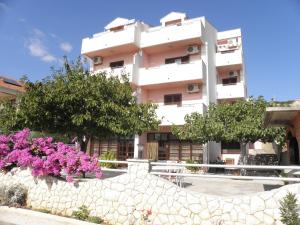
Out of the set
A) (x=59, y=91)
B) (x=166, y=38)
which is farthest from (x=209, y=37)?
(x=59, y=91)

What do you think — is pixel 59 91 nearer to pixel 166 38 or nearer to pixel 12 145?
pixel 12 145

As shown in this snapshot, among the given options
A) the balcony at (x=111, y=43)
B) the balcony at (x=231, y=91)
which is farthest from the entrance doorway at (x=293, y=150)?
the balcony at (x=111, y=43)

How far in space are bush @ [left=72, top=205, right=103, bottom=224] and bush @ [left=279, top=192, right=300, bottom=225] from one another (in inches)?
183

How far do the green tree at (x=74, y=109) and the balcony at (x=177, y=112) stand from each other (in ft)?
22.9

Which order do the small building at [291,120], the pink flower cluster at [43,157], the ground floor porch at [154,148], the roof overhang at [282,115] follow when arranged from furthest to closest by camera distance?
the ground floor porch at [154,148] → the pink flower cluster at [43,157] → the small building at [291,120] → the roof overhang at [282,115]

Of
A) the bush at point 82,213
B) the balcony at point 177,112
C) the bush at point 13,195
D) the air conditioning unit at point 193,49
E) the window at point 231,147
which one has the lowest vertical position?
the bush at point 82,213

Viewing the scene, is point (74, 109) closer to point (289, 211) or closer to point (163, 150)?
point (289, 211)

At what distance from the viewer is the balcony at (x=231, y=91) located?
2433 centimetres

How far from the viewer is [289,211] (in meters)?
5.95

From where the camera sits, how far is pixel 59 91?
13.7 m

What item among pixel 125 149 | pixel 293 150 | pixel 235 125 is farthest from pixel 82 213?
pixel 125 149

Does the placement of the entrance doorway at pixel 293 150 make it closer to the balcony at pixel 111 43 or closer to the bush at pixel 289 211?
the bush at pixel 289 211

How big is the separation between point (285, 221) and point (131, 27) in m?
22.9

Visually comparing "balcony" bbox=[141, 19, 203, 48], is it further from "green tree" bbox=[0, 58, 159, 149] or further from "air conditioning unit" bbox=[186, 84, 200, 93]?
"green tree" bbox=[0, 58, 159, 149]
